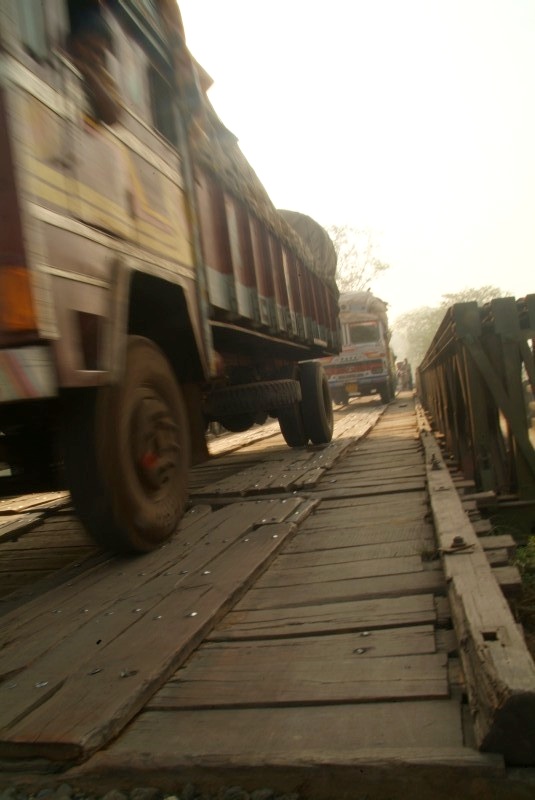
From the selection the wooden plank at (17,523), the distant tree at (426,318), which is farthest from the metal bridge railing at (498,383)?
the distant tree at (426,318)

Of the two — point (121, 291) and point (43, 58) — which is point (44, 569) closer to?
point (121, 291)

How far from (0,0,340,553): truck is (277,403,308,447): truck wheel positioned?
2852 millimetres

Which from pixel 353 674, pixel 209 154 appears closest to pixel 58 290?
pixel 353 674

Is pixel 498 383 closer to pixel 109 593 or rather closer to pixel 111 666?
pixel 109 593

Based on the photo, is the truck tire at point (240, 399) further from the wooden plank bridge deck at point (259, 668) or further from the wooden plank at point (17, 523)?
the wooden plank bridge deck at point (259, 668)

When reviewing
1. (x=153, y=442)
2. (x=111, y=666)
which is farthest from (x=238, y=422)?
(x=111, y=666)

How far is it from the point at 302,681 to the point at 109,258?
6.18 ft

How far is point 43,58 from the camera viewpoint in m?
2.54

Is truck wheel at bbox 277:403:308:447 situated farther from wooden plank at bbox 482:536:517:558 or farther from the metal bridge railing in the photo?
wooden plank at bbox 482:536:517:558

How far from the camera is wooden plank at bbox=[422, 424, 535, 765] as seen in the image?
1.28 meters

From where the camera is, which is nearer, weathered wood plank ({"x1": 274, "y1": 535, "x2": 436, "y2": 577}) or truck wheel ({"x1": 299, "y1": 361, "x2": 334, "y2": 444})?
weathered wood plank ({"x1": 274, "y1": 535, "x2": 436, "y2": 577})

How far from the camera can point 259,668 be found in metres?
1.84

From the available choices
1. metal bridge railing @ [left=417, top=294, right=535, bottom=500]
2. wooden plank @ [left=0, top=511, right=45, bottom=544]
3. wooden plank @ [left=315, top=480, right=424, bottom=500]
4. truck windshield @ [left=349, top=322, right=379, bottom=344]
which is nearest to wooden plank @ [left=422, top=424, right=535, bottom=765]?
wooden plank @ [left=315, top=480, right=424, bottom=500]

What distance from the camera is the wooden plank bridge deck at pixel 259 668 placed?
1369mm
